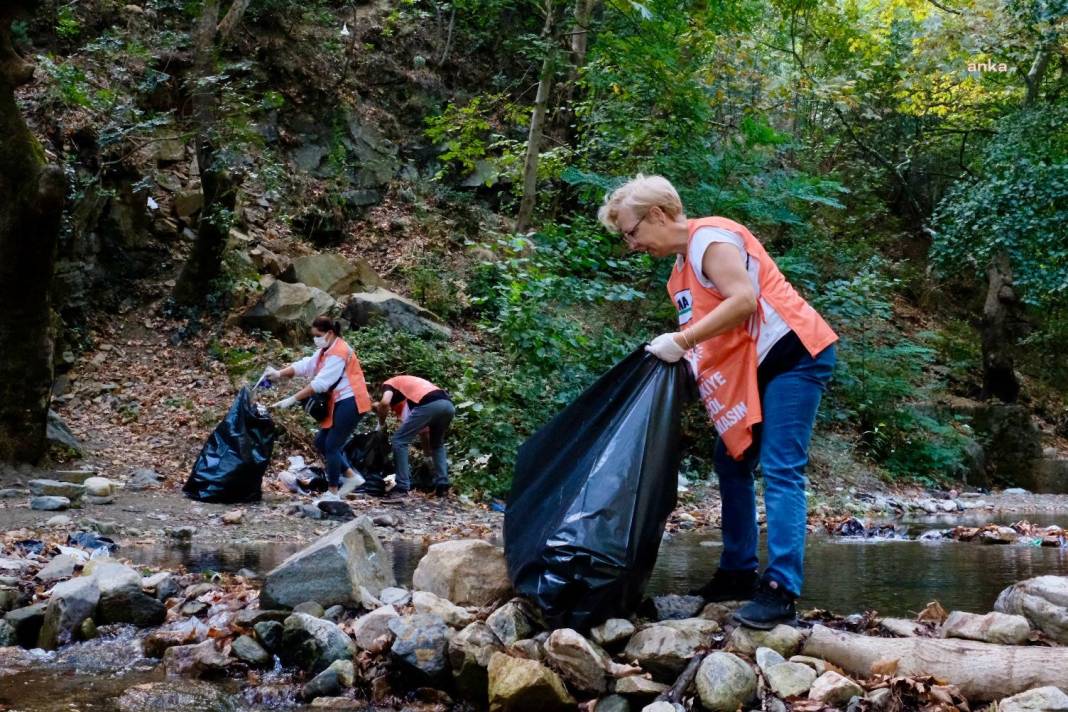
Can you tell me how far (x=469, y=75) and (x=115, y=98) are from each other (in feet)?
27.9

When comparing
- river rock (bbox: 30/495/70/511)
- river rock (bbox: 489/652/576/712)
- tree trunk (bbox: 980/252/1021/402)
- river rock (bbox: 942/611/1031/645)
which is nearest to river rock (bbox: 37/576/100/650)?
river rock (bbox: 489/652/576/712)

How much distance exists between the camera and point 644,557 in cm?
295

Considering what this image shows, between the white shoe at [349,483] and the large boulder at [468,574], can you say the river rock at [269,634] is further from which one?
the white shoe at [349,483]

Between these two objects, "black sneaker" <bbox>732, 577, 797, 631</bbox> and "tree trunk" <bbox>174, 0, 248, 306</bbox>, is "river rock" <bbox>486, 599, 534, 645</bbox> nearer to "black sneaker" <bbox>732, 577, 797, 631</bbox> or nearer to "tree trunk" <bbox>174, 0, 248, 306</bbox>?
"black sneaker" <bbox>732, 577, 797, 631</bbox>

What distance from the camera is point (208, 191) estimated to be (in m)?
11.3

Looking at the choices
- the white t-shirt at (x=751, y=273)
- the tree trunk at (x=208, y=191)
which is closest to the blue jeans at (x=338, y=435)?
the tree trunk at (x=208, y=191)

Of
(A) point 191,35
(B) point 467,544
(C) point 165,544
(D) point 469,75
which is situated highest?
(D) point 469,75

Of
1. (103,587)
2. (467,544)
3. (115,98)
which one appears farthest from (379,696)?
(115,98)

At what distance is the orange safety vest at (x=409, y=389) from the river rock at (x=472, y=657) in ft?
17.9

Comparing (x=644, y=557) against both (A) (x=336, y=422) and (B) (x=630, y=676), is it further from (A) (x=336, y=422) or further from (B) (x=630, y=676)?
(A) (x=336, y=422)

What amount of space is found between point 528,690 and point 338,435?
5751 mm

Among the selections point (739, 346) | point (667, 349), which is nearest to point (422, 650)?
point (667, 349)

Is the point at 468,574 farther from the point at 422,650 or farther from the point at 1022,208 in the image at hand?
the point at 1022,208

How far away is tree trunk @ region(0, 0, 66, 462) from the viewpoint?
7.09 m
